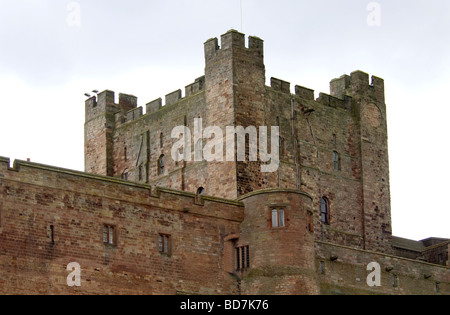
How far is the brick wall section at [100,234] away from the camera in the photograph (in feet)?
199

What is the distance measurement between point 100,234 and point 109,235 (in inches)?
25.0

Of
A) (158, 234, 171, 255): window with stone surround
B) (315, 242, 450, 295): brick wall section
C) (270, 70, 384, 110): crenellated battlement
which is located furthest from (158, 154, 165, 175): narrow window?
(158, 234, 171, 255): window with stone surround

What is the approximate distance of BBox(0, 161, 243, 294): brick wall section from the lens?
60.6m

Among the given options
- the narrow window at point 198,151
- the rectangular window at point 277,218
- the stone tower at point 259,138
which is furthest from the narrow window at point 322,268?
the narrow window at point 198,151

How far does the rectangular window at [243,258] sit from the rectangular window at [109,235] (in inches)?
294

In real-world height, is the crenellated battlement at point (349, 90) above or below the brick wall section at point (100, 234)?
above

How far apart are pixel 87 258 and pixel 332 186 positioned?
79.3ft

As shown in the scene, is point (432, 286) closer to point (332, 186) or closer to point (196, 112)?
point (332, 186)

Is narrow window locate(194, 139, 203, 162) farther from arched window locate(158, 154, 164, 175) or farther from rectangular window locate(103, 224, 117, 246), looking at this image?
rectangular window locate(103, 224, 117, 246)

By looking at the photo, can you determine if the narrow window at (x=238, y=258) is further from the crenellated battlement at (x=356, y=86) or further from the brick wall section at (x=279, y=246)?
the crenellated battlement at (x=356, y=86)

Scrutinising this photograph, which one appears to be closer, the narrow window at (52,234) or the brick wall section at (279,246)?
the narrow window at (52,234)

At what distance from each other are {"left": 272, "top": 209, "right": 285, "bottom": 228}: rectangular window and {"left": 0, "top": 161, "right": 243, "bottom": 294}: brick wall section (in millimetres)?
2203

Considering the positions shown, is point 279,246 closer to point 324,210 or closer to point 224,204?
point 224,204
